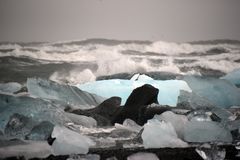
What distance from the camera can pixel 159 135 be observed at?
254 centimetres

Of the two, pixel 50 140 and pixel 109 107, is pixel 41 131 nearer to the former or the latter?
pixel 50 140

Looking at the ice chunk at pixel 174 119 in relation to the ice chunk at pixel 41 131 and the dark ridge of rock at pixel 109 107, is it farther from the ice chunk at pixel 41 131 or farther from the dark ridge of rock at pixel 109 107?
the ice chunk at pixel 41 131

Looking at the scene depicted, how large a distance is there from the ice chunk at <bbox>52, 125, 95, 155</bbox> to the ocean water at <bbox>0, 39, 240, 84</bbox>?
0.37m

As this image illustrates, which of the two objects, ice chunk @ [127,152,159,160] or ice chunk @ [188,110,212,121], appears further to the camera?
ice chunk @ [188,110,212,121]

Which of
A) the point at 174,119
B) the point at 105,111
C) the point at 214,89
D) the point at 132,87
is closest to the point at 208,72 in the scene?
the point at 214,89

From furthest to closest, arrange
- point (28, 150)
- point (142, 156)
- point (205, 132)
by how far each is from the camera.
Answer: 1. point (205, 132)
2. point (142, 156)
3. point (28, 150)

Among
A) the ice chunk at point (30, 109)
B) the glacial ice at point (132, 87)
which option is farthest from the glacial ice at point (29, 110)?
the glacial ice at point (132, 87)

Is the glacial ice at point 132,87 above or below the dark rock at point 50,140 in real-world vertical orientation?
above

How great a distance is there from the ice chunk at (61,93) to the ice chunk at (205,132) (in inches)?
28.7

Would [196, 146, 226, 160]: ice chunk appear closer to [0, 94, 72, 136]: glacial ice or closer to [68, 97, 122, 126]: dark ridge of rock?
[68, 97, 122, 126]: dark ridge of rock

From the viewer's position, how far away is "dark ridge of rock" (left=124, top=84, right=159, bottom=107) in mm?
2535

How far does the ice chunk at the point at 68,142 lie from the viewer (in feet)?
7.93

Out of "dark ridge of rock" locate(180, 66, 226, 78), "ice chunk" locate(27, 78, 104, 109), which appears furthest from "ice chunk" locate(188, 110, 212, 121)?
"ice chunk" locate(27, 78, 104, 109)

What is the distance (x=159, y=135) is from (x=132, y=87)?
42 cm
